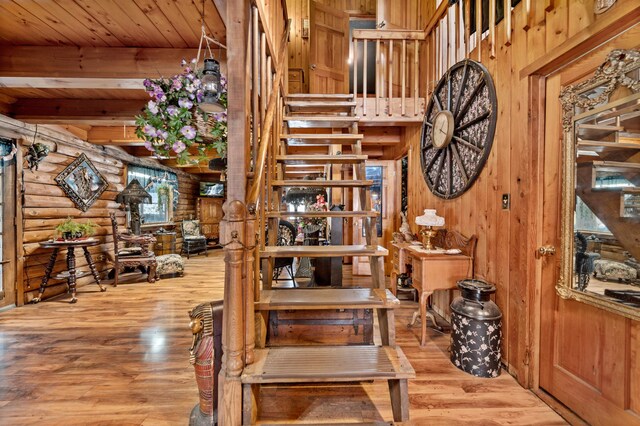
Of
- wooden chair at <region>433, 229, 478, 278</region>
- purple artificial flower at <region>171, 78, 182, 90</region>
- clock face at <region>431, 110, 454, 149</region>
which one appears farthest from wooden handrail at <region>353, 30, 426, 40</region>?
purple artificial flower at <region>171, 78, 182, 90</region>

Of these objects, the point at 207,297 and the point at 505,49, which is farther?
the point at 207,297

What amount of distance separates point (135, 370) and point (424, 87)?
167 inches

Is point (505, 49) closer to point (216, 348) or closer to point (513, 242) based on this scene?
point (513, 242)

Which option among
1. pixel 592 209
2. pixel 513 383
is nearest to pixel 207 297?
pixel 513 383

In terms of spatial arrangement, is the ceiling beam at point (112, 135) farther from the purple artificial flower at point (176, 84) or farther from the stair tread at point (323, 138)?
the purple artificial flower at point (176, 84)

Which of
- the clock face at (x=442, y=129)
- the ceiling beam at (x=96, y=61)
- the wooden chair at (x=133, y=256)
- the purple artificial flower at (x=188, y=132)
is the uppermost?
the ceiling beam at (x=96, y=61)

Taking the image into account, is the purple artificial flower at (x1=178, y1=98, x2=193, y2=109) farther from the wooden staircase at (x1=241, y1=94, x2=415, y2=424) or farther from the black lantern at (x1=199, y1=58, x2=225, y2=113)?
the wooden staircase at (x1=241, y1=94, x2=415, y2=424)

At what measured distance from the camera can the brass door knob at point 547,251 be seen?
175 centimetres

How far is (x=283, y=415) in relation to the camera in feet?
5.39

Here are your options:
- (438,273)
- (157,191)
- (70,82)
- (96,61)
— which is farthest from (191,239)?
(438,273)

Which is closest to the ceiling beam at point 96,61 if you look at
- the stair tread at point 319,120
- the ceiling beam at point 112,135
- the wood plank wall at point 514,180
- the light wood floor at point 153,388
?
the stair tread at point 319,120

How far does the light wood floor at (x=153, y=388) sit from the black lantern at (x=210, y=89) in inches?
73.4

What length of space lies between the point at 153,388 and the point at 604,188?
3.07m

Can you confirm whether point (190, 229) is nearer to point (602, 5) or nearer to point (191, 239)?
point (191, 239)
